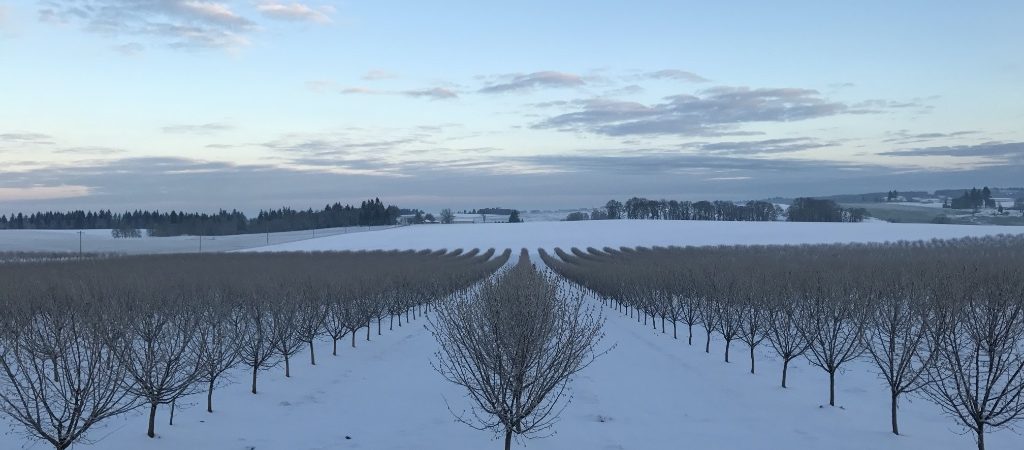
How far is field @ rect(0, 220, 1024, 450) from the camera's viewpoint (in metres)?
15.0

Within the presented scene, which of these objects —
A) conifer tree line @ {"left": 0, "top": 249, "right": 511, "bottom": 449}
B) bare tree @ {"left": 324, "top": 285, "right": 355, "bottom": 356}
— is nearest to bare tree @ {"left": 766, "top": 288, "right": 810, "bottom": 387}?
conifer tree line @ {"left": 0, "top": 249, "right": 511, "bottom": 449}

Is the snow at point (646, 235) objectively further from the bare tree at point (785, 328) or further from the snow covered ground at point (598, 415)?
the bare tree at point (785, 328)

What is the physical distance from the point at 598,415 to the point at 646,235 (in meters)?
117

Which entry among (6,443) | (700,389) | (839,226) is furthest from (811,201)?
(6,443)

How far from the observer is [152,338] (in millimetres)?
15477

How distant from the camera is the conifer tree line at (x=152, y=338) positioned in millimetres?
11562

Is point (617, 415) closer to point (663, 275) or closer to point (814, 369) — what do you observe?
point (814, 369)

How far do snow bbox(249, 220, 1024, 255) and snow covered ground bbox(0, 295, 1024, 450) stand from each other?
9644 centimetres

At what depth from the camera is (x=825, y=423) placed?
16.2 metres

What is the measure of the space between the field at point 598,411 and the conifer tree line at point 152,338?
80cm

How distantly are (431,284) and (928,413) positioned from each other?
29.3 metres

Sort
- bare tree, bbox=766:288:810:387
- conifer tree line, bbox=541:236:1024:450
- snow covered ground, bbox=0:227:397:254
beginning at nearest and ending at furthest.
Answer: conifer tree line, bbox=541:236:1024:450, bare tree, bbox=766:288:810:387, snow covered ground, bbox=0:227:397:254

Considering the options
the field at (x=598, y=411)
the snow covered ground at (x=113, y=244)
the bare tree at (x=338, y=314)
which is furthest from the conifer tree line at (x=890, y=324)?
the snow covered ground at (x=113, y=244)

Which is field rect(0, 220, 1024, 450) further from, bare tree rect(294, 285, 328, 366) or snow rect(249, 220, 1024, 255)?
snow rect(249, 220, 1024, 255)
